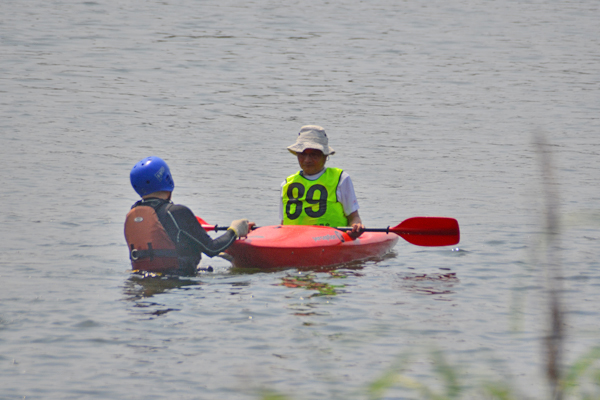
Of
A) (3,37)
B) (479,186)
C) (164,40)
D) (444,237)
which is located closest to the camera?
(444,237)

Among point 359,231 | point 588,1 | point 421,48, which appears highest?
point 588,1

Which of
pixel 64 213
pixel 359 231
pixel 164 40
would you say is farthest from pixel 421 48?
pixel 359 231

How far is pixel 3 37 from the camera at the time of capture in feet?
86.0

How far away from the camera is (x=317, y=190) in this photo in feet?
26.0

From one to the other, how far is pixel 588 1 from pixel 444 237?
29796 mm

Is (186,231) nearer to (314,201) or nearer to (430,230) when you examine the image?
(314,201)

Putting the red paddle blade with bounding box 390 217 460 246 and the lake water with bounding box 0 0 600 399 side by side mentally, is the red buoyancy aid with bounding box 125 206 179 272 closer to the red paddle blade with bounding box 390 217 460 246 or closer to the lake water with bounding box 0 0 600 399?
the lake water with bounding box 0 0 600 399

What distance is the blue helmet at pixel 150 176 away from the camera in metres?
6.59

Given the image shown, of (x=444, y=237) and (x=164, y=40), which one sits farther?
(x=164, y=40)

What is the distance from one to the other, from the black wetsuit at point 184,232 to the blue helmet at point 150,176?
109 mm

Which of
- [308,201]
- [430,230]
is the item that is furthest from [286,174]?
[430,230]

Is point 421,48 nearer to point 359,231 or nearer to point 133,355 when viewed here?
point 359,231

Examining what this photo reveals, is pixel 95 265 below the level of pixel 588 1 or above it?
below

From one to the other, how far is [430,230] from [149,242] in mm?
2872
